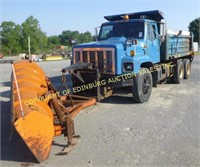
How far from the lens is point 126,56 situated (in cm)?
769

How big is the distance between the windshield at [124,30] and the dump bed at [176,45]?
1558 mm

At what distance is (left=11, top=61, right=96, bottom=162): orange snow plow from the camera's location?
4230 mm

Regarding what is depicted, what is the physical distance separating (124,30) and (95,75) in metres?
2.12

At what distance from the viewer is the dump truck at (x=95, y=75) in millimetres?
4402

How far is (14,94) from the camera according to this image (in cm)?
475

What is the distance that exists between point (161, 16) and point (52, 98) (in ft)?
19.6

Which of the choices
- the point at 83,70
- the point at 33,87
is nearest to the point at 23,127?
the point at 33,87

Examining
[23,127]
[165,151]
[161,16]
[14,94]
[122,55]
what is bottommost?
[165,151]

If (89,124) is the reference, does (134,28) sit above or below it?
above

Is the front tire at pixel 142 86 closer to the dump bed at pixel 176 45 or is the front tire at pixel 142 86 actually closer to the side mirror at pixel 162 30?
the side mirror at pixel 162 30

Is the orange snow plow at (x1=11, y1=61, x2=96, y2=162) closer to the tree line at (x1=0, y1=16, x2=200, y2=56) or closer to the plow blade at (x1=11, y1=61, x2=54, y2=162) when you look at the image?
the plow blade at (x1=11, y1=61, x2=54, y2=162)

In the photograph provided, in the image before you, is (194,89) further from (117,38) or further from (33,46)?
(33,46)

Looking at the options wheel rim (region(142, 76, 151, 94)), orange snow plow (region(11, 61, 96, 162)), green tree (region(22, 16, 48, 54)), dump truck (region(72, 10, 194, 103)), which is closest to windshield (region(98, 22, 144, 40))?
dump truck (region(72, 10, 194, 103))

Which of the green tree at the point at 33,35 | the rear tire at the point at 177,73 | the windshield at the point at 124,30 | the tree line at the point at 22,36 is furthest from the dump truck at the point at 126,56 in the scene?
the green tree at the point at 33,35
